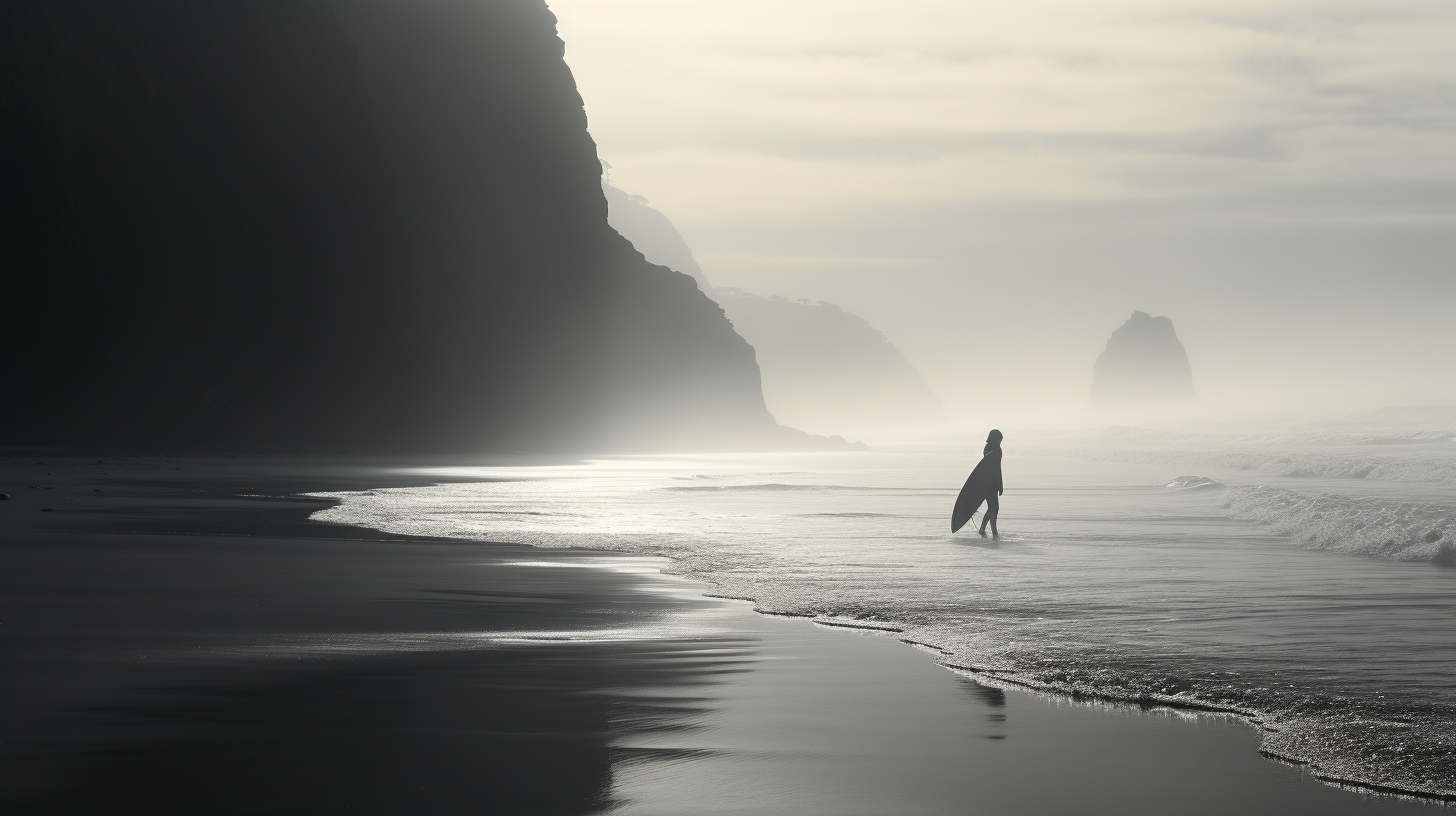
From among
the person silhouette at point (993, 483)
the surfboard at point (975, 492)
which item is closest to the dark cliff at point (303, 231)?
the person silhouette at point (993, 483)

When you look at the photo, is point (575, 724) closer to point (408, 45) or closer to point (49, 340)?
point (49, 340)

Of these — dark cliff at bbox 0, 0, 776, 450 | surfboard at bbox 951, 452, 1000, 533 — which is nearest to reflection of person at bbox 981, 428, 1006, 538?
surfboard at bbox 951, 452, 1000, 533

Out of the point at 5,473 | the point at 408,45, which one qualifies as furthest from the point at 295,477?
the point at 408,45

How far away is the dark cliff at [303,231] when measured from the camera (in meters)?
64.4

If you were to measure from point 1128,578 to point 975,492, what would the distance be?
7.74 meters

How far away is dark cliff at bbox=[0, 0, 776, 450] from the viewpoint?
64.4 m

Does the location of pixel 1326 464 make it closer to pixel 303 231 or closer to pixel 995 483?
pixel 995 483

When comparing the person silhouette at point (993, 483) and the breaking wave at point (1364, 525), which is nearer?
the breaking wave at point (1364, 525)

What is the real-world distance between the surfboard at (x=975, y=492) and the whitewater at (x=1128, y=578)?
67 centimetres

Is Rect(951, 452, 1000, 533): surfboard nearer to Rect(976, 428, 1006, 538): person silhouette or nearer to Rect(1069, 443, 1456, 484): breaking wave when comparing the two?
Rect(976, 428, 1006, 538): person silhouette

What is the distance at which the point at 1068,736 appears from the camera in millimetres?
6832

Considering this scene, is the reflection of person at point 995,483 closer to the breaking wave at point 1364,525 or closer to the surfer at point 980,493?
the surfer at point 980,493

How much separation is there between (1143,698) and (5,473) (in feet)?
119

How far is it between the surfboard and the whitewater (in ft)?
2.19
